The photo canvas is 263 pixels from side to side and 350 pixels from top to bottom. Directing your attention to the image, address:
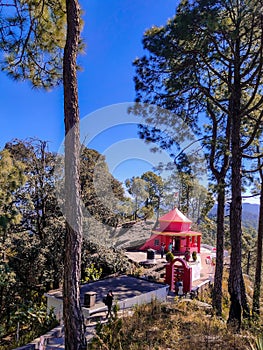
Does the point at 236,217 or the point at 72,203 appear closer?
the point at 72,203

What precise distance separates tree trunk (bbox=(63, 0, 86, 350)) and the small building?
52.1 ft

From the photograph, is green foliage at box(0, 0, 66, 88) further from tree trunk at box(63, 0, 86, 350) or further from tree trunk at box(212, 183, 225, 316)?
tree trunk at box(212, 183, 225, 316)

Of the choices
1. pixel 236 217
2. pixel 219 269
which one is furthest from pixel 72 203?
pixel 219 269

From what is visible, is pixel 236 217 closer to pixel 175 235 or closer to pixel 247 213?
pixel 175 235

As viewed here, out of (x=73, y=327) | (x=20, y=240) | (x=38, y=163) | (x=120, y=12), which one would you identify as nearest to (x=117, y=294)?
(x=20, y=240)

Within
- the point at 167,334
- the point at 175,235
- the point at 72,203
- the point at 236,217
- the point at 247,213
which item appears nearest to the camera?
the point at 72,203

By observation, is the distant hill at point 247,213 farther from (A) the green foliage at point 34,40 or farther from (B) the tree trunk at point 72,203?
(A) the green foliage at point 34,40

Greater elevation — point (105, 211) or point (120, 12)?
point (120, 12)

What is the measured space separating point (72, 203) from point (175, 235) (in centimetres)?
1605

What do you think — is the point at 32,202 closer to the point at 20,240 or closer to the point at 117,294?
the point at 20,240

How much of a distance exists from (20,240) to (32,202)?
1594mm

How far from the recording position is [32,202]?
1138cm

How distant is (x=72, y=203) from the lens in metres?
4.70

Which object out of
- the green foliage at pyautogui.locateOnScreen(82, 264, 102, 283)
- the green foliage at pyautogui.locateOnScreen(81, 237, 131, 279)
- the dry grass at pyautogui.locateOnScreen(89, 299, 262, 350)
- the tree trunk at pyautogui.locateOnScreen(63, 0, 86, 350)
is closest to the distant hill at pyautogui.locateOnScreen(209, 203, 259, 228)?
the dry grass at pyautogui.locateOnScreen(89, 299, 262, 350)
